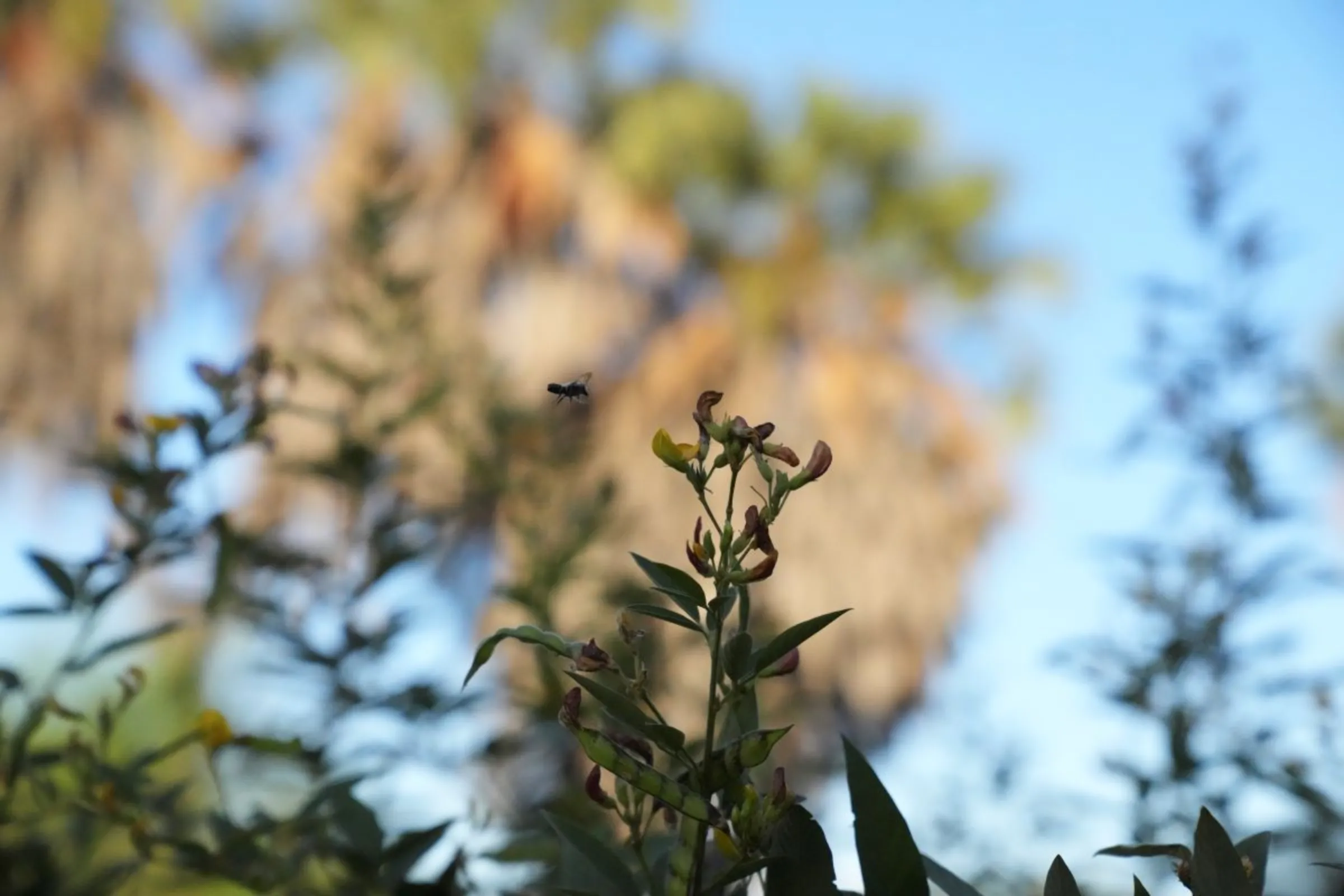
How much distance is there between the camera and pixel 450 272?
7.86 meters

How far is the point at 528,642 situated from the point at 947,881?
0.19 m

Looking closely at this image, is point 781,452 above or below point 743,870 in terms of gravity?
above

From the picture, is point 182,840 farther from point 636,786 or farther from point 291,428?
point 291,428

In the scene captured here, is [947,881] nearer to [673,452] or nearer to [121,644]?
[673,452]

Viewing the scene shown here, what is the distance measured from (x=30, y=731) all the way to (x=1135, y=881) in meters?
0.70

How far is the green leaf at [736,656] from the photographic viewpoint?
0.48 m

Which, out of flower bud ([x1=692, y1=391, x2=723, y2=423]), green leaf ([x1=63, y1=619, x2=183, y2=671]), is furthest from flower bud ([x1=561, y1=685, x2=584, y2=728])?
green leaf ([x1=63, y1=619, x2=183, y2=671])

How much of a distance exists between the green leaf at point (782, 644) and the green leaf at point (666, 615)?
0.9 inches

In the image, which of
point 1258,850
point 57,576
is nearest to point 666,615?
point 1258,850

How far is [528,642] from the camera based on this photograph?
48 centimetres

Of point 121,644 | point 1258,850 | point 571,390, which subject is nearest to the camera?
point 1258,850

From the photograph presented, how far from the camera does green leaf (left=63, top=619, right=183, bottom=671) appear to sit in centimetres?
93

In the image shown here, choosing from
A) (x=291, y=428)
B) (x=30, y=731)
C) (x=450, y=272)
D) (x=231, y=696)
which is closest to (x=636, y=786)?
(x=30, y=731)

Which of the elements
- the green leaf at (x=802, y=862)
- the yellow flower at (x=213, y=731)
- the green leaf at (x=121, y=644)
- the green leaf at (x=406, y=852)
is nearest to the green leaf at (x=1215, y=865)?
the green leaf at (x=802, y=862)
